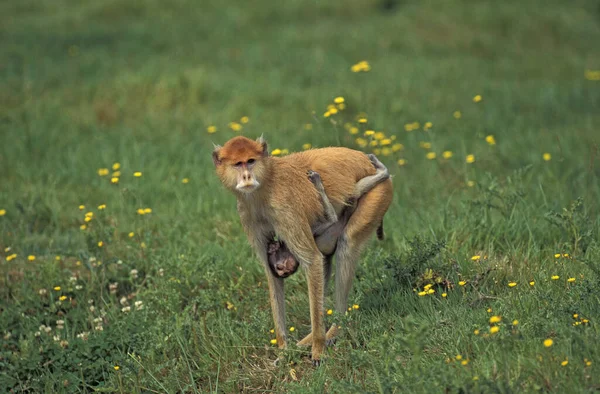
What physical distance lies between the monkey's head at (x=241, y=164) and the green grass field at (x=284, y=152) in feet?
3.31

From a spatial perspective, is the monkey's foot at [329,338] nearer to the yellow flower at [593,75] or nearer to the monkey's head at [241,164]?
the monkey's head at [241,164]

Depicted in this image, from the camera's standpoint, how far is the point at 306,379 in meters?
4.85

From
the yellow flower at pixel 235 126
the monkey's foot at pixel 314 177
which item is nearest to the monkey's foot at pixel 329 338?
the monkey's foot at pixel 314 177

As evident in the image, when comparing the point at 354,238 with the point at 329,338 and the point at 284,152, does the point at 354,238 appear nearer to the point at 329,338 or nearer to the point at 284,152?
the point at 329,338

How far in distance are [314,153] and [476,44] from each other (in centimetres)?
869

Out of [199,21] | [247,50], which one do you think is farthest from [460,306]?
[199,21]

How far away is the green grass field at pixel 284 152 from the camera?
4738 mm

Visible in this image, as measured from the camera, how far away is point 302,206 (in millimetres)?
4973

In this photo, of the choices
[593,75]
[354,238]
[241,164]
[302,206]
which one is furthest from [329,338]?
[593,75]

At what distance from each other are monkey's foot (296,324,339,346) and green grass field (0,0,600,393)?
57mm

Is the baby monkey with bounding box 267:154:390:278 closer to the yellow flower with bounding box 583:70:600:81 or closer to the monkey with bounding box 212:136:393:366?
the monkey with bounding box 212:136:393:366

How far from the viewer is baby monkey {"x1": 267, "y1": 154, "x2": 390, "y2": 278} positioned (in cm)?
500

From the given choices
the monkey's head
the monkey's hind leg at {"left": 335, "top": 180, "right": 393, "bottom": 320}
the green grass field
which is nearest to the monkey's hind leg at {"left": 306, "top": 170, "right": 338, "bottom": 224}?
the monkey's hind leg at {"left": 335, "top": 180, "right": 393, "bottom": 320}

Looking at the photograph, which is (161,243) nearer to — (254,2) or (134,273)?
(134,273)
